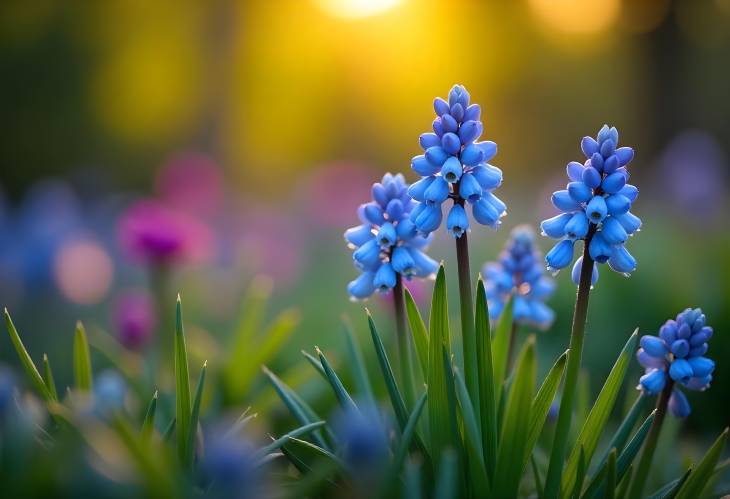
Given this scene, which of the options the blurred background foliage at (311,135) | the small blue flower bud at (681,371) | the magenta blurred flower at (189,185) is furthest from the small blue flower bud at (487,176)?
the magenta blurred flower at (189,185)

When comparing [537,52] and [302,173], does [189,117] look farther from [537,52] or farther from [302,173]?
[537,52]

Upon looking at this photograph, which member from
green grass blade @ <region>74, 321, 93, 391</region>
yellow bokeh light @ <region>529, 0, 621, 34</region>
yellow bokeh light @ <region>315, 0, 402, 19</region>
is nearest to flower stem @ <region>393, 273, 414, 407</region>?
green grass blade @ <region>74, 321, 93, 391</region>

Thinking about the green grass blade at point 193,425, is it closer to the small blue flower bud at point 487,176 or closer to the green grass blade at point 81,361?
the green grass blade at point 81,361

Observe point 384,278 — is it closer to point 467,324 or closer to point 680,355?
point 467,324

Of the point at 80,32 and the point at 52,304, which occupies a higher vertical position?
the point at 80,32

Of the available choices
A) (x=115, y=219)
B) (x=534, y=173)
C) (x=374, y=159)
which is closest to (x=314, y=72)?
(x=374, y=159)

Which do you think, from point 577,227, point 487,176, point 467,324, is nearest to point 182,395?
point 467,324

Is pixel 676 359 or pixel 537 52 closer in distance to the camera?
pixel 676 359

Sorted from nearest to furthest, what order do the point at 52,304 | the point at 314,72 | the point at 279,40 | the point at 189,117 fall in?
the point at 52,304, the point at 189,117, the point at 279,40, the point at 314,72
